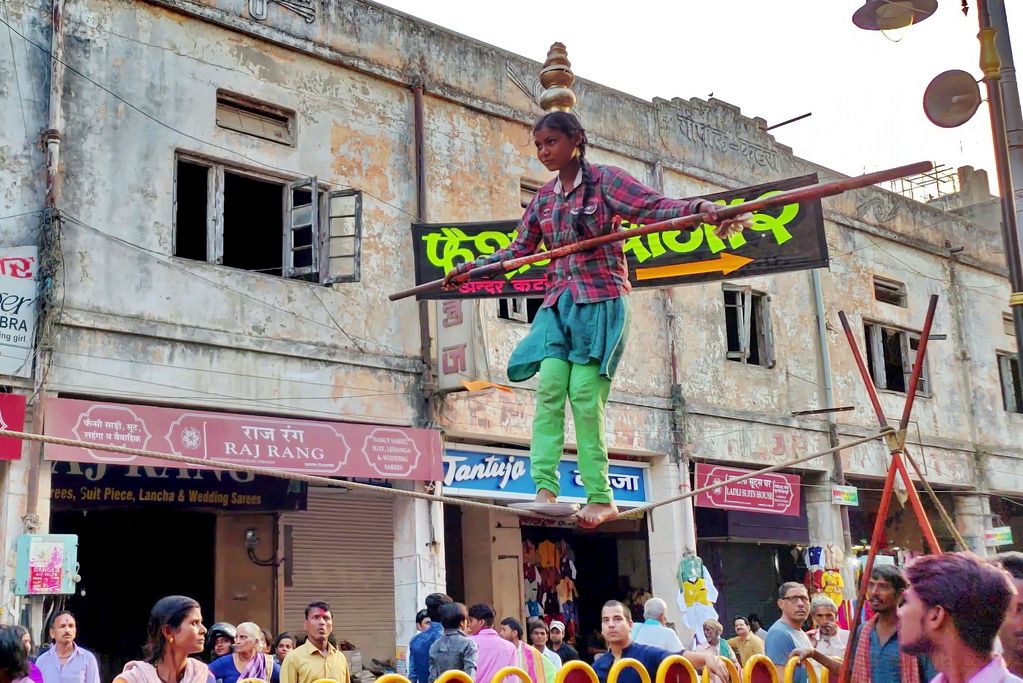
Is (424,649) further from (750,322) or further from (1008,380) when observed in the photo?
(1008,380)

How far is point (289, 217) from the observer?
12.9 m

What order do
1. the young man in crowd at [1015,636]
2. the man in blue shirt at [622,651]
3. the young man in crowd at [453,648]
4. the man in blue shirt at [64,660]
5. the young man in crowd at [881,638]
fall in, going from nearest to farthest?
the young man in crowd at [1015,636] → the young man in crowd at [881,638] → the man in blue shirt at [622,651] → the young man in crowd at [453,648] → the man in blue shirt at [64,660]

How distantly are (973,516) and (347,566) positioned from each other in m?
11.0

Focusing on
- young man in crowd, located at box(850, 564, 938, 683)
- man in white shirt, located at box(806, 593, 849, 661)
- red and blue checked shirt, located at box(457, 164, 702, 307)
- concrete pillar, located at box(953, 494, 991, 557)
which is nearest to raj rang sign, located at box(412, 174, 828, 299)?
man in white shirt, located at box(806, 593, 849, 661)

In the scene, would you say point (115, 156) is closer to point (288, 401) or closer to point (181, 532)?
point (288, 401)

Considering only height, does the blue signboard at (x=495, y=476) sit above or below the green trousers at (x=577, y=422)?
above

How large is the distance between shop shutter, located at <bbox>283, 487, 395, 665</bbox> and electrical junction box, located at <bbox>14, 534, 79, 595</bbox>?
422cm

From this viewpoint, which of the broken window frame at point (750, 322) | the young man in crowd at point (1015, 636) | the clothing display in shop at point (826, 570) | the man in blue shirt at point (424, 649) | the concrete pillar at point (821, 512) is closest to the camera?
the young man in crowd at point (1015, 636)

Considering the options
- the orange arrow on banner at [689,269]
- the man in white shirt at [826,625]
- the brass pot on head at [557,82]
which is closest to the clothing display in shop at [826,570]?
the orange arrow on banner at [689,269]

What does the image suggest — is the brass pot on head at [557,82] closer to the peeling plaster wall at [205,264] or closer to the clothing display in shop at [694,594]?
the peeling plaster wall at [205,264]

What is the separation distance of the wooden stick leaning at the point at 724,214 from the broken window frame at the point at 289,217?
700 centimetres

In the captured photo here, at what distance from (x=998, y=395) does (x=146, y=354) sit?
15713 mm

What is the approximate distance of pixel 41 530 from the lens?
1056cm

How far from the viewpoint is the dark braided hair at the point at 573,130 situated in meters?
5.39
